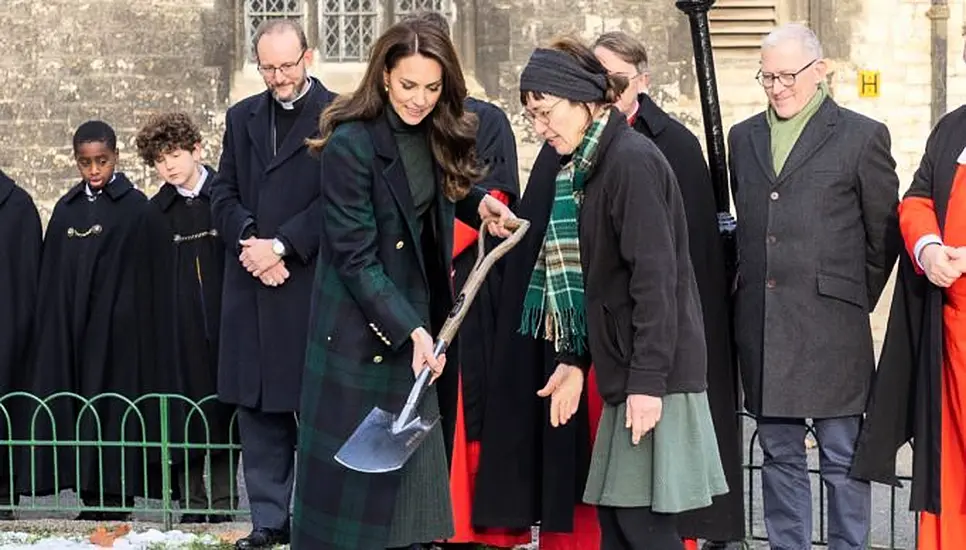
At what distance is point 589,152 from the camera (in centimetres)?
514

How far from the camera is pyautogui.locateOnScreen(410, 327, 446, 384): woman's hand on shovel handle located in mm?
5102

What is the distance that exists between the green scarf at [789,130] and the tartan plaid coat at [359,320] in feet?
4.99

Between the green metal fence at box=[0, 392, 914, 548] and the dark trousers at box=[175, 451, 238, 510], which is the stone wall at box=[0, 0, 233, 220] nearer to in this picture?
the green metal fence at box=[0, 392, 914, 548]

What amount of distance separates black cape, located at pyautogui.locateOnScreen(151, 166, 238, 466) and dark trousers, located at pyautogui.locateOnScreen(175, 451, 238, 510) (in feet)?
0.20

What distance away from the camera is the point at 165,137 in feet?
24.8

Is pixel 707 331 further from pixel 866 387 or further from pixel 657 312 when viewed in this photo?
pixel 657 312

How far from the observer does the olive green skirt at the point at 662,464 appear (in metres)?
5.05

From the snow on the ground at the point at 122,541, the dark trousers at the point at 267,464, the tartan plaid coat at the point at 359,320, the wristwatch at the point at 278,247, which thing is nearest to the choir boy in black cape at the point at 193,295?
the snow on the ground at the point at 122,541

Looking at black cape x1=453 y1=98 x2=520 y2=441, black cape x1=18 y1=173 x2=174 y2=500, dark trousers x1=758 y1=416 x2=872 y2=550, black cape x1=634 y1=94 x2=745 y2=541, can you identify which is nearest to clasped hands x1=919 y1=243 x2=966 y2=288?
dark trousers x1=758 y1=416 x2=872 y2=550

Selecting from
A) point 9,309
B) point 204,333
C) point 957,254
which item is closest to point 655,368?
point 957,254

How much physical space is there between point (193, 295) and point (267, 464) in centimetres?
118

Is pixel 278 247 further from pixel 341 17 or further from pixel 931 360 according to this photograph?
pixel 341 17

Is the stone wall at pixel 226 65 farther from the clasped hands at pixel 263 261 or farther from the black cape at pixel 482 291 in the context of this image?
the clasped hands at pixel 263 261

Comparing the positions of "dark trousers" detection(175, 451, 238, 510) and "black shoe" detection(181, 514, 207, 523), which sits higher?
"dark trousers" detection(175, 451, 238, 510)
